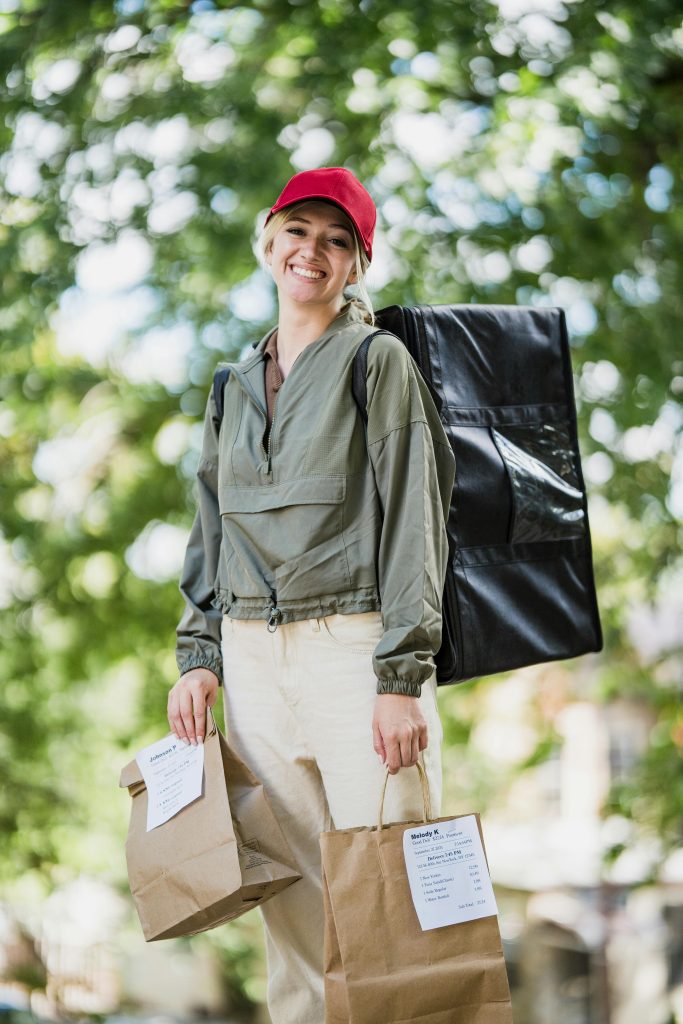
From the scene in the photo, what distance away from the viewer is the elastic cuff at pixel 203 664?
1935 mm

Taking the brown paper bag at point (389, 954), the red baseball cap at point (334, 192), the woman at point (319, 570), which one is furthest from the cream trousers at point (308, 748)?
the red baseball cap at point (334, 192)

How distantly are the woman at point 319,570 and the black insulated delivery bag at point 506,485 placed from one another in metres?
0.09

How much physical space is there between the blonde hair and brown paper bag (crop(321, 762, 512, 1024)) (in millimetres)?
829

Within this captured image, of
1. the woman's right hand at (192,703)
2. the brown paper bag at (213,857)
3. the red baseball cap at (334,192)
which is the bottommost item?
the brown paper bag at (213,857)

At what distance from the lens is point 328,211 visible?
1.89 metres

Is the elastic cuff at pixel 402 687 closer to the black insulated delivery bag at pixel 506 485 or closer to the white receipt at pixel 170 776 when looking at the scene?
the black insulated delivery bag at pixel 506 485

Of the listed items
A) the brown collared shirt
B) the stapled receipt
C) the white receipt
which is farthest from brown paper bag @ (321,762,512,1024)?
the brown collared shirt

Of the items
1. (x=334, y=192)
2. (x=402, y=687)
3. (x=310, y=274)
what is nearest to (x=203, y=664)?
(x=402, y=687)

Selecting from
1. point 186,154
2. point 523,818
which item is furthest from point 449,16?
point 523,818

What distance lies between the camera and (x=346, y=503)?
1729 millimetres

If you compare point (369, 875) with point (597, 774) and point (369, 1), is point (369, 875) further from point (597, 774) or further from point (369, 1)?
point (597, 774)

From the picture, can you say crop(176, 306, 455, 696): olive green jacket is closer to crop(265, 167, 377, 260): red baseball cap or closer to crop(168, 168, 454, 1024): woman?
crop(168, 168, 454, 1024): woman

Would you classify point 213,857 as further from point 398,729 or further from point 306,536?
A: point 306,536

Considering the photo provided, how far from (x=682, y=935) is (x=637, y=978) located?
0.60 metres
